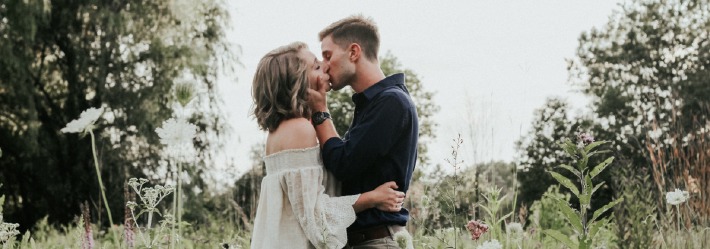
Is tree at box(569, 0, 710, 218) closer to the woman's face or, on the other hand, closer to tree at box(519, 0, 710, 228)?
tree at box(519, 0, 710, 228)

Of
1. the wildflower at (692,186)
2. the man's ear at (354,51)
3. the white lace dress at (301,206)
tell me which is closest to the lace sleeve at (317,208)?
the white lace dress at (301,206)

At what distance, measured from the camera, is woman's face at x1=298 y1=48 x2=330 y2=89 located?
9.15 feet

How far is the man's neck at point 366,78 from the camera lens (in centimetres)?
291

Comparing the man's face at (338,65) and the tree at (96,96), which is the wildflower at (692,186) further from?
the tree at (96,96)

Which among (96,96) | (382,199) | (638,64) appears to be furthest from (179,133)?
(638,64)

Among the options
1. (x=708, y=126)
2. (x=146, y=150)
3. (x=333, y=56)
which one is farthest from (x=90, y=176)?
(x=333, y=56)

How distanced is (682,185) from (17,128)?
11764 mm

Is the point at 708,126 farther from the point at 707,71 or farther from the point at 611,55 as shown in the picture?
the point at 611,55

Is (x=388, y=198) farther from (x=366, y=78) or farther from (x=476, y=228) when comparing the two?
(x=366, y=78)

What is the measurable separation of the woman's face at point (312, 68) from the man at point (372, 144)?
26 millimetres

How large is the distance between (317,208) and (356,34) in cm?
74

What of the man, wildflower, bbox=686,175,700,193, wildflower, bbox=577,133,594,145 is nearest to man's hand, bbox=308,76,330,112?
the man

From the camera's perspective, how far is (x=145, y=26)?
14.5 meters

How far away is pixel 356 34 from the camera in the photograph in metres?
3.00
